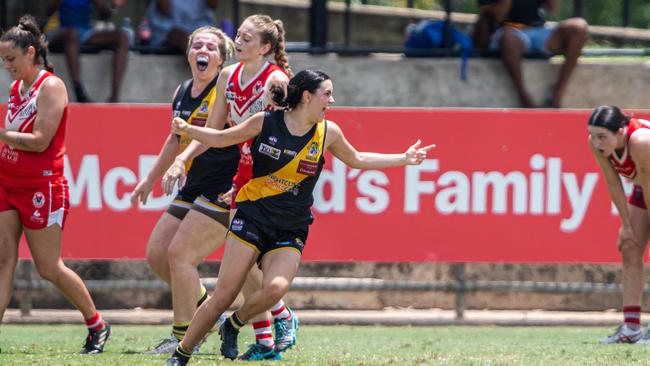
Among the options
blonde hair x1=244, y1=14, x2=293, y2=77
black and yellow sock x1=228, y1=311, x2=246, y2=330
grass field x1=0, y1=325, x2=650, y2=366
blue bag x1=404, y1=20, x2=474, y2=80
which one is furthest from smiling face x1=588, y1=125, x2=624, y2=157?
blue bag x1=404, y1=20, x2=474, y2=80

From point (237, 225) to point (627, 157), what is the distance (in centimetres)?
308

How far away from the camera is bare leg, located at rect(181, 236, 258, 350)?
6816mm

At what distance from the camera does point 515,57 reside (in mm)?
12469

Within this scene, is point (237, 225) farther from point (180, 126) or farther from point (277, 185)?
point (180, 126)

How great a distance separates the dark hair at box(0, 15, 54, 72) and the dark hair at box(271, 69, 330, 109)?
1888mm

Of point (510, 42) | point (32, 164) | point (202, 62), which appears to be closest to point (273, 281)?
point (202, 62)

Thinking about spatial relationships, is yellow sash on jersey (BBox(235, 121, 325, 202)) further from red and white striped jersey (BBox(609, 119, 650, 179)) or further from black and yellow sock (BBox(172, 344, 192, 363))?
red and white striped jersey (BBox(609, 119, 650, 179))

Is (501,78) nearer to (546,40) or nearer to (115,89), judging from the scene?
(546,40)

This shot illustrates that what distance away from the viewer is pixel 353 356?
810 cm

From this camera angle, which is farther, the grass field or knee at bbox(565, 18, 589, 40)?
knee at bbox(565, 18, 589, 40)

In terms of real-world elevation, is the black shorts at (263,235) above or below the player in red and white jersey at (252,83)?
below

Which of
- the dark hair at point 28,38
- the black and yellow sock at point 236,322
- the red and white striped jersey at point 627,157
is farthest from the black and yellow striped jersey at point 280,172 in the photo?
the red and white striped jersey at point 627,157

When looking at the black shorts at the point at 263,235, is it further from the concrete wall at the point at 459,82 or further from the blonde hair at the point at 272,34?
the concrete wall at the point at 459,82

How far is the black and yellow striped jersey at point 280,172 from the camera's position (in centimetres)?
706
